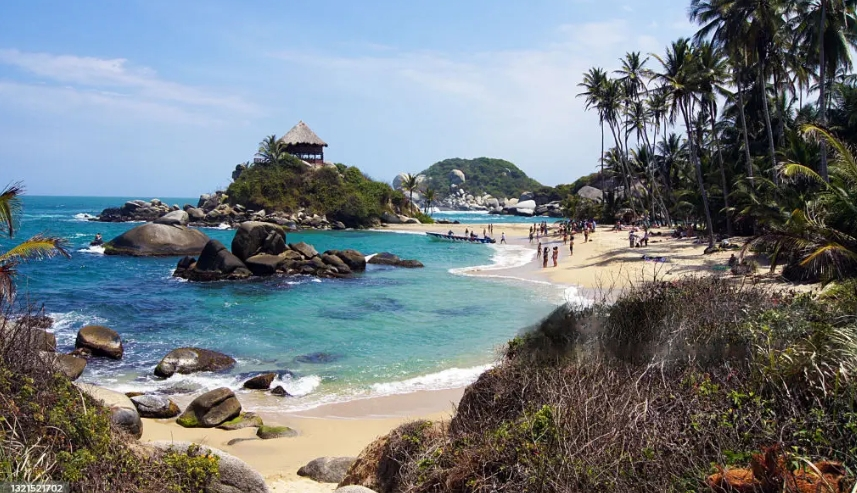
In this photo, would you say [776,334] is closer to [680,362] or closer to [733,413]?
[680,362]

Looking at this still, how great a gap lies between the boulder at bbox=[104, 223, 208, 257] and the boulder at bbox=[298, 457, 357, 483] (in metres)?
32.5

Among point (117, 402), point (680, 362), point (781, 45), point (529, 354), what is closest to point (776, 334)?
point (680, 362)

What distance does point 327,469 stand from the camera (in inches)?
369

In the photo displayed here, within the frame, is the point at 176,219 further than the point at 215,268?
Yes

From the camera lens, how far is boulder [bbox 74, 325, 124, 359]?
16.1 m

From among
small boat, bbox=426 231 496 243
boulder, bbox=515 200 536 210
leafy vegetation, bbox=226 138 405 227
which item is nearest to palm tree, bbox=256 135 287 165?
leafy vegetation, bbox=226 138 405 227

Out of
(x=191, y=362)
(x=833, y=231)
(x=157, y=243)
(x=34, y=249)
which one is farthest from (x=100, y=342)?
(x=157, y=243)

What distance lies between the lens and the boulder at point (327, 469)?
9255 mm

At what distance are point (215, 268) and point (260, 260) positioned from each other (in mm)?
2276

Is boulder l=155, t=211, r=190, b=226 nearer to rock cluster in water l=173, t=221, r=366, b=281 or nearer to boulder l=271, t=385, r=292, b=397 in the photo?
rock cluster in water l=173, t=221, r=366, b=281

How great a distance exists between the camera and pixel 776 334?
6.70 meters

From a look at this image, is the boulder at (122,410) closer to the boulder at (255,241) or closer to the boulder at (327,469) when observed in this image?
the boulder at (327,469)

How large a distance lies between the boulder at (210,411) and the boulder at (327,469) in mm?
2829

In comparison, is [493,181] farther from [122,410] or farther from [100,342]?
[122,410]
